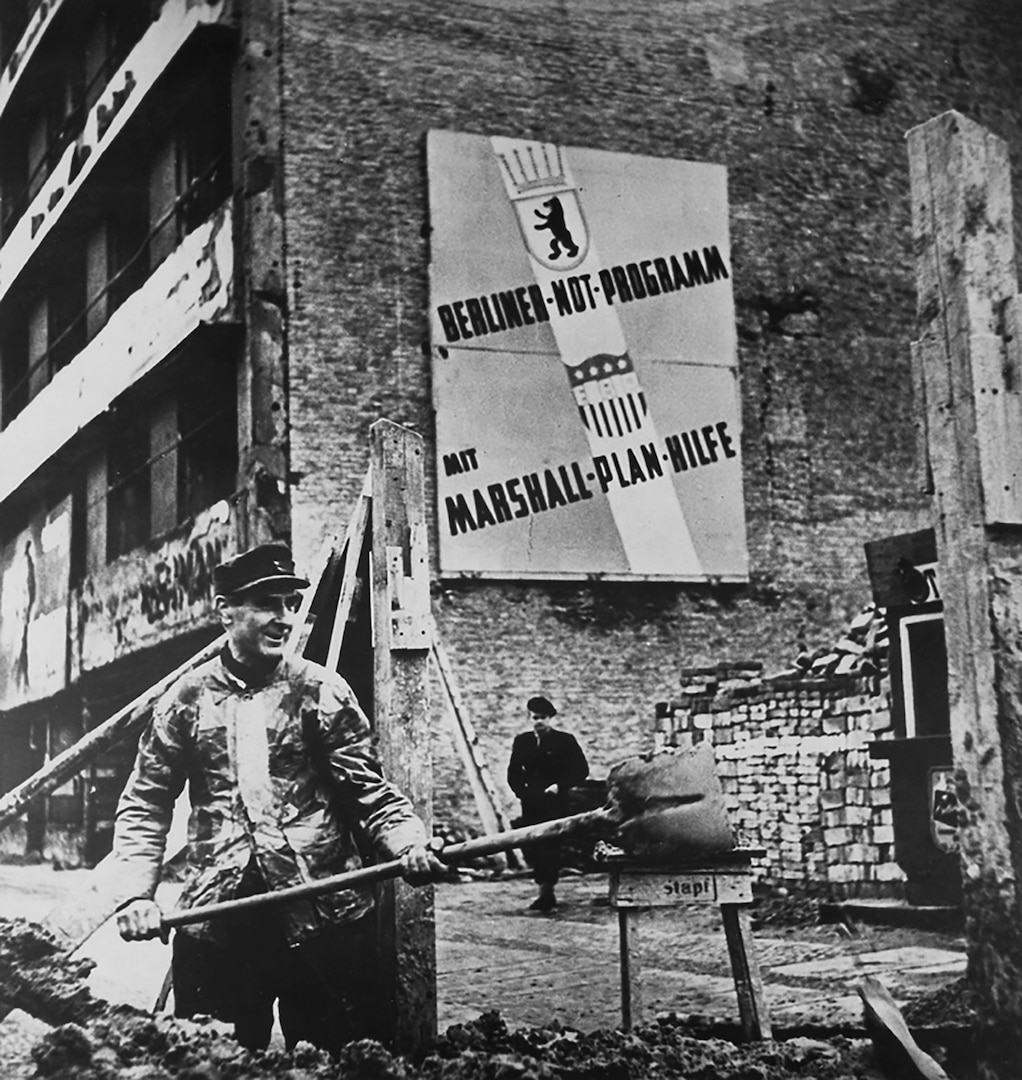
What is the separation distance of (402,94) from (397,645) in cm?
269

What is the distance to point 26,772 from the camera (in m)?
5.01

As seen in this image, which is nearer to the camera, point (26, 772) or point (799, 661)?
point (26, 772)

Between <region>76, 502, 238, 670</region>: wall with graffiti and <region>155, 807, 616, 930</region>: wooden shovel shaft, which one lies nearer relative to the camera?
<region>155, 807, 616, 930</region>: wooden shovel shaft

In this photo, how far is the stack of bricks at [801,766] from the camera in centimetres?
578

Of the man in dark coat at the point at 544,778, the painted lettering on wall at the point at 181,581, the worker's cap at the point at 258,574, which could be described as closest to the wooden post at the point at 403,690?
the worker's cap at the point at 258,574

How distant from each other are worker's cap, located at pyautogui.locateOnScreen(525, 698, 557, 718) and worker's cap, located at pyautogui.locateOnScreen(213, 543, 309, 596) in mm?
1409

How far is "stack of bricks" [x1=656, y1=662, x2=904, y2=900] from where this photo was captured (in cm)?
578

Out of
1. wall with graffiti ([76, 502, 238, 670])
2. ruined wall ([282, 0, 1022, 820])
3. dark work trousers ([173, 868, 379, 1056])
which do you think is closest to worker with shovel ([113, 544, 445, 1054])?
dark work trousers ([173, 868, 379, 1056])

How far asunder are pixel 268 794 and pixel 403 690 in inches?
21.8

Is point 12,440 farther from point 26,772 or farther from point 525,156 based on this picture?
point 525,156

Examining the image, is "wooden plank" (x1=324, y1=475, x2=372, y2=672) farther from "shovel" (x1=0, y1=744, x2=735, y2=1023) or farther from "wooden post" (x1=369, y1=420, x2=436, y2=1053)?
"shovel" (x1=0, y1=744, x2=735, y2=1023)

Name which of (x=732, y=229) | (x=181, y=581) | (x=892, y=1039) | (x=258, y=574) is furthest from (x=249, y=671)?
(x=732, y=229)

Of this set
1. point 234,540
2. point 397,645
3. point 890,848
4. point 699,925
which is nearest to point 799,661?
point 890,848

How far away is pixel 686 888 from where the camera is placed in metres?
4.62
